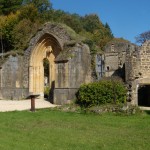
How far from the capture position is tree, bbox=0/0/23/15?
5273 centimetres

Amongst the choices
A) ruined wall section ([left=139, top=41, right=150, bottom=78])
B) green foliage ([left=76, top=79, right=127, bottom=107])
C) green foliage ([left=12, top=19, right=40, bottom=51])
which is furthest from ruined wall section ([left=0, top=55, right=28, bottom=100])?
green foliage ([left=12, top=19, right=40, bottom=51])

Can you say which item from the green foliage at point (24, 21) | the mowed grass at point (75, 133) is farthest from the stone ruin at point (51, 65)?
the mowed grass at point (75, 133)

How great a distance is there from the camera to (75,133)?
888 cm

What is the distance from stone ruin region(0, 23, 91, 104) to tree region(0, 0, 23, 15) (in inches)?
1189

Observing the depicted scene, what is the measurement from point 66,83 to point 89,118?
23.0ft

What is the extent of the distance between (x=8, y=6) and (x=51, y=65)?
32.1 metres

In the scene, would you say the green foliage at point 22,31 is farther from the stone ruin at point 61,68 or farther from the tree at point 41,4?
the stone ruin at point 61,68

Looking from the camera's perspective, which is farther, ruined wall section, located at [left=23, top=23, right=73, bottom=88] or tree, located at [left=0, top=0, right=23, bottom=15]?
tree, located at [left=0, top=0, right=23, bottom=15]

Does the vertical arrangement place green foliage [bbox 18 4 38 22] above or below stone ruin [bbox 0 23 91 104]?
above

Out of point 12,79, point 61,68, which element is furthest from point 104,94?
point 12,79

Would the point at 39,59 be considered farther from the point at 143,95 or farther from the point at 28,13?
the point at 28,13

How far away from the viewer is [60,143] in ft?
24.9

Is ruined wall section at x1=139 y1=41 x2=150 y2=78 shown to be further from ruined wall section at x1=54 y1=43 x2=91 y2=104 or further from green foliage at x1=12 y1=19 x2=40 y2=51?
green foliage at x1=12 y1=19 x2=40 y2=51

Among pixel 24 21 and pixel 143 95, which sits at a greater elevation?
pixel 24 21
